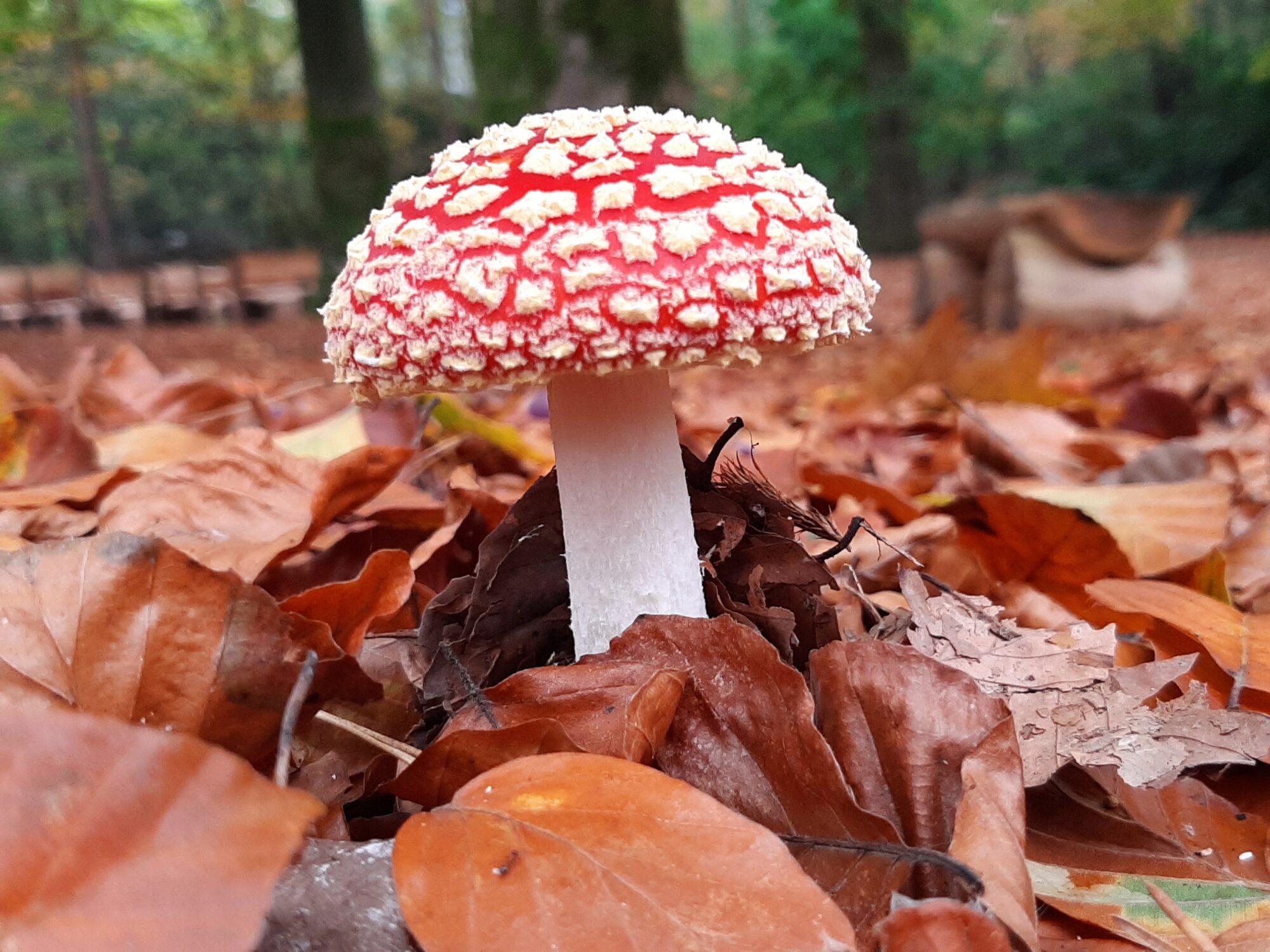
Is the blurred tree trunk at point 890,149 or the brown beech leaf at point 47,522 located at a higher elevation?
the blurred tree trunk at point 890,149

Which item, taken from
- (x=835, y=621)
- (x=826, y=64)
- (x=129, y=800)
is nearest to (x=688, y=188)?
(x=835, y=621)

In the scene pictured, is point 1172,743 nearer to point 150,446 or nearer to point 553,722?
point 553,722

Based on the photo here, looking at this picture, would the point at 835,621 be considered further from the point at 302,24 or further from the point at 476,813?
the point at 302,24

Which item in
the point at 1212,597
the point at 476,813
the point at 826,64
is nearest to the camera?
the point at 476,813

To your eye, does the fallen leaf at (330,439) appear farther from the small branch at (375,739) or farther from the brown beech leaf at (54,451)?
the small branch at (375,739)

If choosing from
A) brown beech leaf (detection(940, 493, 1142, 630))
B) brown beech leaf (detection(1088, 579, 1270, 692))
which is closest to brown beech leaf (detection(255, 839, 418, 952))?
brown beech leaf (detection(1088, 579, 1270, 692))

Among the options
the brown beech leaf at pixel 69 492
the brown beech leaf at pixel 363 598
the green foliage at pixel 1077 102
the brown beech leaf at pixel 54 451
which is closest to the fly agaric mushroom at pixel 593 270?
the brown beech leaf at pixel 363 598
